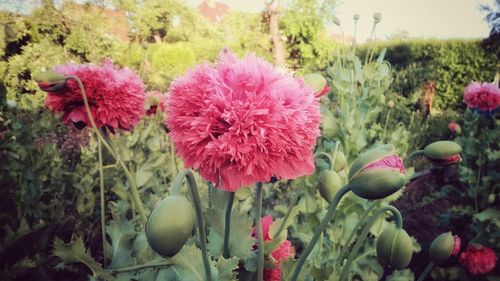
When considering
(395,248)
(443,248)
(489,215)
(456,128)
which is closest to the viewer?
(395,248)

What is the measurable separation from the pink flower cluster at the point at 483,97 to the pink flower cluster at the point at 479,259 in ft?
3.32

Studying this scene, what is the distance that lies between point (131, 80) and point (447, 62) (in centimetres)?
762

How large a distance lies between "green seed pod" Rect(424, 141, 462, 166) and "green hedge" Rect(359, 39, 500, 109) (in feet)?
20.6

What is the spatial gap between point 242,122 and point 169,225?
7.7 inches

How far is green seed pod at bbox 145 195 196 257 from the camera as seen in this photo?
1.48 ft

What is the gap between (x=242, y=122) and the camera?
554 mm

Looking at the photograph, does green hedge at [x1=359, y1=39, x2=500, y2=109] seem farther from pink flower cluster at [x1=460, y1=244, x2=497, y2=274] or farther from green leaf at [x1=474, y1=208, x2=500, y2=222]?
pink flower cluster at [x1=460, y1=244, x2=497, y2=274]

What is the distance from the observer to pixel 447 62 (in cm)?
708

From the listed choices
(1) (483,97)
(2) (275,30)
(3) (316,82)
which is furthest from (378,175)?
(2) (275,30)

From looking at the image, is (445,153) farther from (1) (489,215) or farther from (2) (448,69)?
(2) (448,69)

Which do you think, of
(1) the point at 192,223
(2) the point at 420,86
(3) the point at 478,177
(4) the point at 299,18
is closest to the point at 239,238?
(1) the point at 192,223

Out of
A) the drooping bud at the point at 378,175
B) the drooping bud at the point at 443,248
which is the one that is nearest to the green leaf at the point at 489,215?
the drooping bud at the point at 443,248

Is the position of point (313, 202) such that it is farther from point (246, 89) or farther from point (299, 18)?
point (299, 18)

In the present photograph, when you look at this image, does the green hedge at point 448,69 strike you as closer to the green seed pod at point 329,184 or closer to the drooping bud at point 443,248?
the drooping bud at point 443,248
